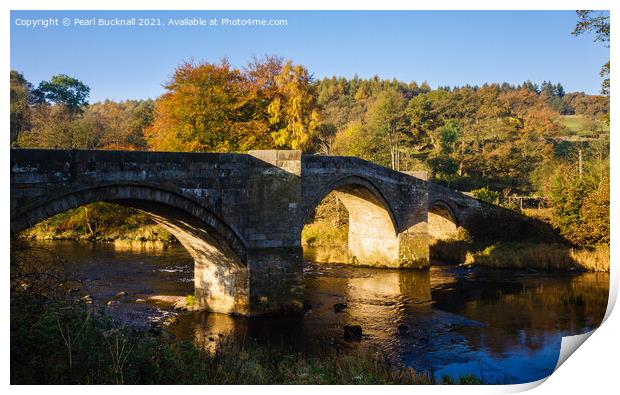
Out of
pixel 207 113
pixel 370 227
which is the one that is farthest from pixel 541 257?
pixel 207 113

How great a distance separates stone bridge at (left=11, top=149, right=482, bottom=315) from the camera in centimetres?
1170

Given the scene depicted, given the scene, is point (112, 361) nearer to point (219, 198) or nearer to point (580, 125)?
point (219, 198)

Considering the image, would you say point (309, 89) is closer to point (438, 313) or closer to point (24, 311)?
point (438, 313)

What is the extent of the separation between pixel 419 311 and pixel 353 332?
372cm

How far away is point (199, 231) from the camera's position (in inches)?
629

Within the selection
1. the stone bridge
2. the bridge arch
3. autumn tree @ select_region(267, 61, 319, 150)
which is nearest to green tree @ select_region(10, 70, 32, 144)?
autumn tree @ select_region(267, 61, 319, 150)

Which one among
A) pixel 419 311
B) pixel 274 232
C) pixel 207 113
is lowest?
pixel 419 311

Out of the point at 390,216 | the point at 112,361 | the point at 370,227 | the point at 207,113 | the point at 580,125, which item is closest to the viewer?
the point at 112,361

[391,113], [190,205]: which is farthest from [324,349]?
[391,113]

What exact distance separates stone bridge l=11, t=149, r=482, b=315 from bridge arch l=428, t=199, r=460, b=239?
7.76 m

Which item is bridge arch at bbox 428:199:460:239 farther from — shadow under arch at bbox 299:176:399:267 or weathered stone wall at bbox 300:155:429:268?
shadow under arch at bbox 299:176:399:267

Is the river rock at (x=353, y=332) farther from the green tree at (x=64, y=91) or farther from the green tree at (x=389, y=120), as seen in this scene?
the green tree at (x=389, y=120)

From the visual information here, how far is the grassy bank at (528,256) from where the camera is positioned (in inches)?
921

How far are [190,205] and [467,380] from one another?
8.07 m
